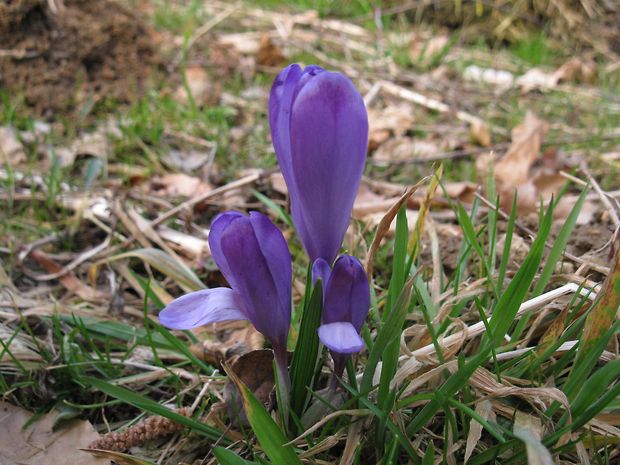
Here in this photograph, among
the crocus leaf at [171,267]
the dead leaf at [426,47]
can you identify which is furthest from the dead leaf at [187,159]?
the dead leaf at [426,47]

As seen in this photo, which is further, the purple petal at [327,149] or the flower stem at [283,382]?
the flower stem at [283,382]

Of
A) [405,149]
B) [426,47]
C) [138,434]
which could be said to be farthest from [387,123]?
[138,434]

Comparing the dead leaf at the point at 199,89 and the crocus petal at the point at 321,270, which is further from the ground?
the crocus petal at the point at 321,270

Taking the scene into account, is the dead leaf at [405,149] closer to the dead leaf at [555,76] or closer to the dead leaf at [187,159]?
the dead leaf at [187,159]

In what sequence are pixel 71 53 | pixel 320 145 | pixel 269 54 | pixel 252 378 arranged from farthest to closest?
1. pixel 269 54
2. pixel 71 53
3. pixel 252 378
4. pixel 320 145

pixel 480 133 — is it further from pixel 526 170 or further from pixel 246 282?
pixel 246 282

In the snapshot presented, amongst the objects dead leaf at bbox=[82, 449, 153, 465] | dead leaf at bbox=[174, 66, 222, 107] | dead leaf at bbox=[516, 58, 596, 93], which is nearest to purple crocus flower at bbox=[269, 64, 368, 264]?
dead leaf at bbox=[82, 449, 153, 465]

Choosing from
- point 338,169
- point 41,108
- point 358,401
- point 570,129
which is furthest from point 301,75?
point 570,129

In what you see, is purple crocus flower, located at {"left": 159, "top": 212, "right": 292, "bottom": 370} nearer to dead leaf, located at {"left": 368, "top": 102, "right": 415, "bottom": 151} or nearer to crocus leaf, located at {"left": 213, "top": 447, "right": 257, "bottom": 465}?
crocus leaf, located at {"left": 213, "top": 447, "right": 257, "bottom": 465}
